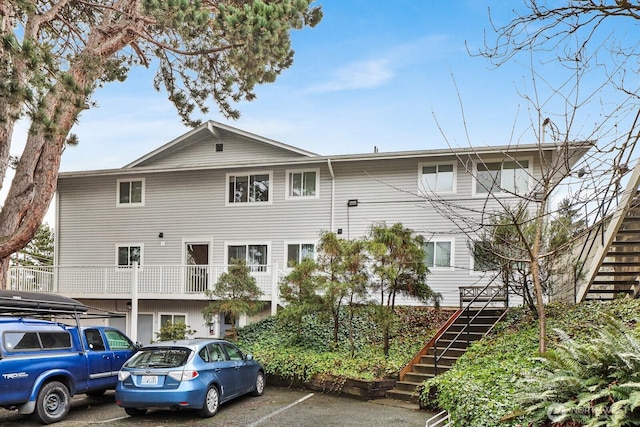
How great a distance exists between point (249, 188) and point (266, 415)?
Answer: 11.6 m

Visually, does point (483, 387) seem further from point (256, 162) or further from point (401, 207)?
point (256, 162)

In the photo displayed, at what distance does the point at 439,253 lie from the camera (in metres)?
17.3

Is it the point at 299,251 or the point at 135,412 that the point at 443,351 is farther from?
the point at 299,251

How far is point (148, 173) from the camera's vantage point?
20.1 m

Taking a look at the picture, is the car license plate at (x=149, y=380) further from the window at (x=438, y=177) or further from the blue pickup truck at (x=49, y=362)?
the window at (x=438, y=177)

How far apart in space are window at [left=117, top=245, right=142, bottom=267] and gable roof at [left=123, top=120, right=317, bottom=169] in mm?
3273

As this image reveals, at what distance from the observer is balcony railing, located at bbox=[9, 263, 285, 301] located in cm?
1716

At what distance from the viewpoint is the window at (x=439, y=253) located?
56.5 feet

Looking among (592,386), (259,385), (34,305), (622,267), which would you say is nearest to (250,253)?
(259,385)

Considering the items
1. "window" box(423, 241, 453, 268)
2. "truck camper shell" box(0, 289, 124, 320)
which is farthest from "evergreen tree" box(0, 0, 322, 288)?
"window" box(423, 241, 453, 268)

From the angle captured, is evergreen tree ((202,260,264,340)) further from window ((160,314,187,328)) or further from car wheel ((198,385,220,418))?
car wheel ((198,385,220,418))

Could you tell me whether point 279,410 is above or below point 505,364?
below

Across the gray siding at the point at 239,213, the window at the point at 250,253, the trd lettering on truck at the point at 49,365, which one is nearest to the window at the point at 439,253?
the gray siding at the point at 239,213

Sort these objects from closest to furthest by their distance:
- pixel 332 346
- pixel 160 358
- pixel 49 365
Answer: pixel 49 365 < pixel 160 358 < pixel 332 346
